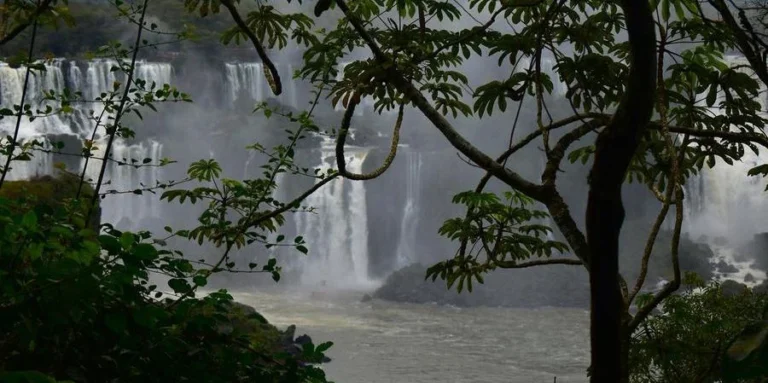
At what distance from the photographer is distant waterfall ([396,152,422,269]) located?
81.3 ft

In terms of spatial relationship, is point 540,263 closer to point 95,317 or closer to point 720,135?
point 720,135

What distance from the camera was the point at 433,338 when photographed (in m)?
15.6

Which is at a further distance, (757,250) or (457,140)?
(757,250)

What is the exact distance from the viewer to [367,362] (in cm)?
1332

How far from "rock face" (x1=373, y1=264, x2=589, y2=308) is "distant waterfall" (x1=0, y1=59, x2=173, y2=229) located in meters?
5.66

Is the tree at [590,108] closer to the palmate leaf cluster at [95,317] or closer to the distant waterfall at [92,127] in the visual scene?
the palmate leaf cluster at [95,317]

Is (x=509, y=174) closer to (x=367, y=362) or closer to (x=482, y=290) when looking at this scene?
(x=367, y=362)

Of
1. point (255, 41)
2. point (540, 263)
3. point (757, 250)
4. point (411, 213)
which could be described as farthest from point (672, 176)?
point (411, 213)

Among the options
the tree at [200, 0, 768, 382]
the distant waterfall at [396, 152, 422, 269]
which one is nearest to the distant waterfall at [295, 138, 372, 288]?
the distant waterfall at [396, 152, 422, 269]

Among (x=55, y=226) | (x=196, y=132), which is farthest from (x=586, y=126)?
(x=196, y=132)

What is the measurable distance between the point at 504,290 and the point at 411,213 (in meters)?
5.02

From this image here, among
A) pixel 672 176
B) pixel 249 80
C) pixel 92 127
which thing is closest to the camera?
pixel 672 176

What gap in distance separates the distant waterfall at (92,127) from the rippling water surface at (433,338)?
14.1ft

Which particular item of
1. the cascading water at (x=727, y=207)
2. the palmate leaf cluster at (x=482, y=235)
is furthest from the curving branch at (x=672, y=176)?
the cascading water at (x=727, y=207)
